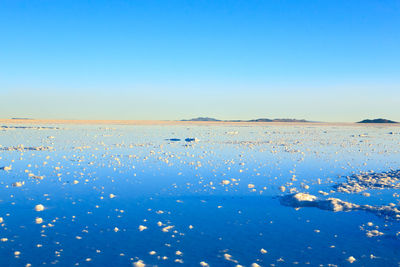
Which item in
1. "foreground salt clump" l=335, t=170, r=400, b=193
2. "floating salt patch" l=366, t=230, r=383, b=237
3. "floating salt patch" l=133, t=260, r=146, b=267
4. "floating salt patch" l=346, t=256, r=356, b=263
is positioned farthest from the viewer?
"foreground salt clump" l=335, t=170, r=400, b=193

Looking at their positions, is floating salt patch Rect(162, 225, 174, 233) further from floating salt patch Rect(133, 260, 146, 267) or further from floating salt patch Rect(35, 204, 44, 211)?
floating salt patch Rect(35, 204, 44, 211)

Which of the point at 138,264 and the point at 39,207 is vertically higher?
the point at 39,207

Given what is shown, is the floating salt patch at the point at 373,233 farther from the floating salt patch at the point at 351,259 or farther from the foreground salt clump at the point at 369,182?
the foreground salt clump at the point at 369,182

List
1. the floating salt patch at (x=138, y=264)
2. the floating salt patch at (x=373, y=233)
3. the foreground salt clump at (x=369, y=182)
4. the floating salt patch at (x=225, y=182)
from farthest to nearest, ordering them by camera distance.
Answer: the floating salt patch at (x=225, y=182)
the foreground salt clump at (x=369, y=182)
the floating salt patch at (x=373, y=233)
the floating salt patch at (x=138, y=264)

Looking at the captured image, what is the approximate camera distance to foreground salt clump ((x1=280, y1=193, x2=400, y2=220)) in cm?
753

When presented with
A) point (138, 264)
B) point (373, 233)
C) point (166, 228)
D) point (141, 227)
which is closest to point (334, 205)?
point (373, 233)

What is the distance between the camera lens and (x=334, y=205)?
788 cm

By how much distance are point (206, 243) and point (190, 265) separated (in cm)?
88

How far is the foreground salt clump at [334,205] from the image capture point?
7.53 m

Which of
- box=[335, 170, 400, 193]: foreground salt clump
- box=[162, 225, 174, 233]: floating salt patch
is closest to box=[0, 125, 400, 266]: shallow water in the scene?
box=[162, 225, 174, 233]: floating salt patch

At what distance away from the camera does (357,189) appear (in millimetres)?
9891

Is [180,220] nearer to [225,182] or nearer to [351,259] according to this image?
[351,259]

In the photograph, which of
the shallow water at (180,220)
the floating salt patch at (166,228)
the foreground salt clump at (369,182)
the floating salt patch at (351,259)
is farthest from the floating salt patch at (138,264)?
the foreground salt clump at (369,182)

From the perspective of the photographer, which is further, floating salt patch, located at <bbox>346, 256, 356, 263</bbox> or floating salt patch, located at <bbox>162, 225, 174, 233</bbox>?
floating salt patch, located at <bbox>162, 225, 174, 233</bbox>
